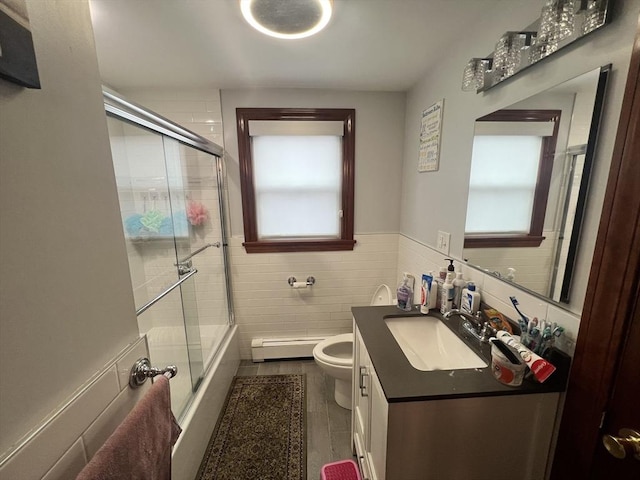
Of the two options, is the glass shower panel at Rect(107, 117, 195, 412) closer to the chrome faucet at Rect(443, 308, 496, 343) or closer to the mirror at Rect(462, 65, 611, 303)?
the chrome faucet at Rect(443, 308, 496, 343)

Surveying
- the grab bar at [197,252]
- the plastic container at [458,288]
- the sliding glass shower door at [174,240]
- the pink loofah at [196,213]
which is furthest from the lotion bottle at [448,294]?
the pink loofah at [196,213]

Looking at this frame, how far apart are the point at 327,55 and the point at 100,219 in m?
1.50

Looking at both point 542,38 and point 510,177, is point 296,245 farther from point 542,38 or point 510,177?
point 542,38

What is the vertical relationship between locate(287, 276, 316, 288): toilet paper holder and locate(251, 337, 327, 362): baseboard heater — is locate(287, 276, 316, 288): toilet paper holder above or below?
above

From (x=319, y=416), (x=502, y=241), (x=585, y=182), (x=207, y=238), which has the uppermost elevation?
(x=585, y=182)

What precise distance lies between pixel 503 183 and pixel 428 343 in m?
0.83

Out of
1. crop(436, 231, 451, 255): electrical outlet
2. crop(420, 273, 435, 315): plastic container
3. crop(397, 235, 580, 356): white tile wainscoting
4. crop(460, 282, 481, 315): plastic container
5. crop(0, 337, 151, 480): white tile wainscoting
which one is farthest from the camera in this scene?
crop(436, 231, 451, 255): electrical outlet

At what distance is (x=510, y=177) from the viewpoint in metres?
1.10

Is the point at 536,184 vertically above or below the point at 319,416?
above

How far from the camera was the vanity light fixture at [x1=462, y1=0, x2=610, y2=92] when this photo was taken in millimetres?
740

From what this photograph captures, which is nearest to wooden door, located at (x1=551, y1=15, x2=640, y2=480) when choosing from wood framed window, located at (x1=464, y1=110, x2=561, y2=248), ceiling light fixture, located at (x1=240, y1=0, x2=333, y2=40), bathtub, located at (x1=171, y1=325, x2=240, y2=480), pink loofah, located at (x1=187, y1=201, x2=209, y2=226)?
wood framed window, located at (x1=464, y1=110, x2=561, y2=248)

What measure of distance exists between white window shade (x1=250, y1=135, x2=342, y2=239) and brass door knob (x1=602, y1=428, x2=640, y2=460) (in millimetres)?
1853

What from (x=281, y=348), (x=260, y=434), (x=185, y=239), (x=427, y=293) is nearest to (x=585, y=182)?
(x=427, y=293)

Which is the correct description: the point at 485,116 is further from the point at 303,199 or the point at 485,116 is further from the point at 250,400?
the point at 250,400
